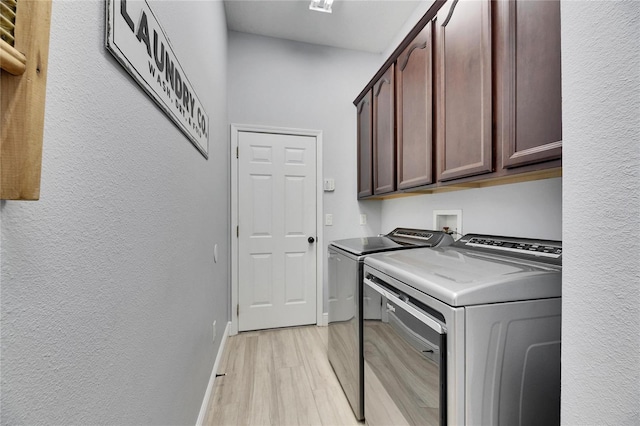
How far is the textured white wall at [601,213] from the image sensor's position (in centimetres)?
50

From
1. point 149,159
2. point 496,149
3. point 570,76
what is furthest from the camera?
point 496,149

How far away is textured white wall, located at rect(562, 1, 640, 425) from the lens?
505 mm

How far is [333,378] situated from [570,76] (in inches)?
82.8

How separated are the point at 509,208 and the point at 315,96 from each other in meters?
2.17

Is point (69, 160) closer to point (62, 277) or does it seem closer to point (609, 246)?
point (62, 277)

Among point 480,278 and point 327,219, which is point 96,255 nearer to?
point 480,278

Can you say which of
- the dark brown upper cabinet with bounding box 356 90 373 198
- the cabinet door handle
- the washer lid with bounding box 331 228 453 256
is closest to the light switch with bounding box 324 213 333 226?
the dark brown upper cabinet with bounding box 356 90 373 198

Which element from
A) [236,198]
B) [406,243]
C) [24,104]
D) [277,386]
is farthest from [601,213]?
[236,198]

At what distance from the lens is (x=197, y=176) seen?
1.49 m

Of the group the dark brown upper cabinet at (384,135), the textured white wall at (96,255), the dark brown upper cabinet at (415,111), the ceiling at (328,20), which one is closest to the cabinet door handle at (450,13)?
the dark brown upper cabinet at (415,111)

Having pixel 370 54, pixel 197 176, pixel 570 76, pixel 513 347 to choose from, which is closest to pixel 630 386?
pixel 513 347

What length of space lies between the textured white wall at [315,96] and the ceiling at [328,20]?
12cm

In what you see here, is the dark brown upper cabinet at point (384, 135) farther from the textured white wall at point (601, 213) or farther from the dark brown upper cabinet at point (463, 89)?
the textured white wall at point (601, 213)

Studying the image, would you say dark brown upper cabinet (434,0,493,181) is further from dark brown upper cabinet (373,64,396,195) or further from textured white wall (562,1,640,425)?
textured white wall (562,1,640,425)
